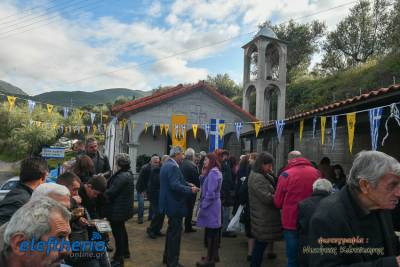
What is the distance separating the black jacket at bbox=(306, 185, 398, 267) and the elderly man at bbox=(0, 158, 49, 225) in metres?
2.09

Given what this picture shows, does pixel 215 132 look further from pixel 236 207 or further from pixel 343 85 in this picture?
pixel 343 85

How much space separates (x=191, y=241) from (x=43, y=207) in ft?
17.3

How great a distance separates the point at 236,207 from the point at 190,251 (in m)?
1.22

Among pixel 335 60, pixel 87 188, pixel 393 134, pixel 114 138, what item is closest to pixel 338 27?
pixel 335 60

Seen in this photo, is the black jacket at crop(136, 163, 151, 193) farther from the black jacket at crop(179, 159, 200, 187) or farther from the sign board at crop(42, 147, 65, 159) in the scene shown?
the sign board at crop(42, 147, 65, 159)

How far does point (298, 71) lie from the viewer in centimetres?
3027

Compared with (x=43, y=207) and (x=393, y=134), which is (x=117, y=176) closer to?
(x=43, y=207)

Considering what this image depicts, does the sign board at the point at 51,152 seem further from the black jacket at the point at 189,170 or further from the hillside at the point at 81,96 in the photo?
the hillside at the point at 81,96

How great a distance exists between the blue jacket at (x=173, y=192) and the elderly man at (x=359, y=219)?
2938 millimetres

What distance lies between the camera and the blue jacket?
457 cm

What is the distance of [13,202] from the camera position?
89.4 inches

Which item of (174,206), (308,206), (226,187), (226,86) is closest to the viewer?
(308,206)

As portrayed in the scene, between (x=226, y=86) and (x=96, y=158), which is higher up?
(x=226, y=86)

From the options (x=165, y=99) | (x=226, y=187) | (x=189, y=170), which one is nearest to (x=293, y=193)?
(x=189, y=170)
